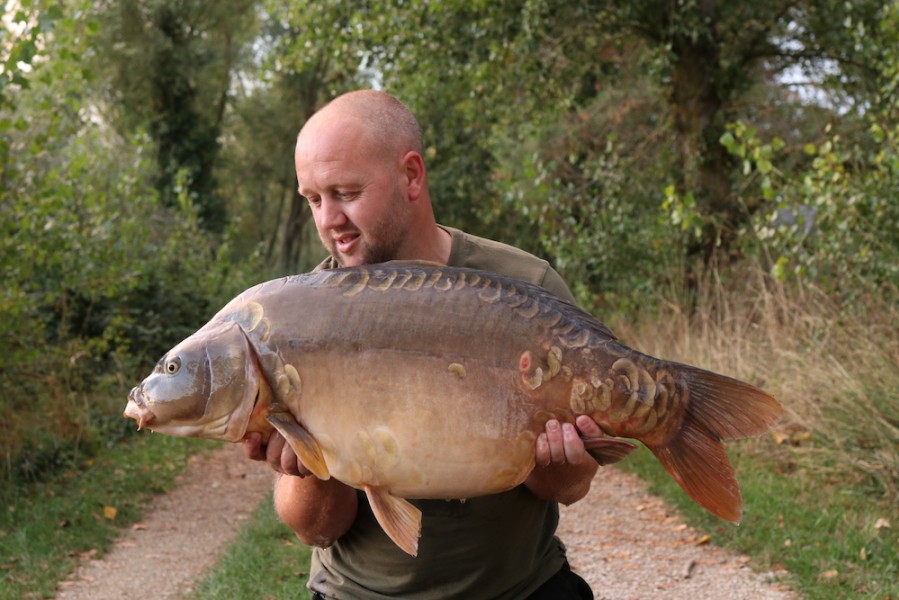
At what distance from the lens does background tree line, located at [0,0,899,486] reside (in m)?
7.74

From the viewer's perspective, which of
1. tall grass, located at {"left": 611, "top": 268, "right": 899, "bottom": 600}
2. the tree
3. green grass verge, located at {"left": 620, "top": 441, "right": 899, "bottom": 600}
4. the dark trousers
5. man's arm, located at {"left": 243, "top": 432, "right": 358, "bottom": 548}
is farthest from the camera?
the tree

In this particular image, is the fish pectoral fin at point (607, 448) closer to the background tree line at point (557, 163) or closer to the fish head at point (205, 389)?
the fish head at point (205, 389)

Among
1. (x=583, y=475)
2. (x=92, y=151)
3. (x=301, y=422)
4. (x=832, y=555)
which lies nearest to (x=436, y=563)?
(x=583, y=475)

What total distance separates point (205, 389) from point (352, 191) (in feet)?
2.22

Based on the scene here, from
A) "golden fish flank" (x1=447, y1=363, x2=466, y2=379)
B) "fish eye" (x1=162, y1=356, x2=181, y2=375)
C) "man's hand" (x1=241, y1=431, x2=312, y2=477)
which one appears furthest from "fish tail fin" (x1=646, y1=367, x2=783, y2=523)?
"fish eye" (x1=162, y1=356, x2=181, y2=375)

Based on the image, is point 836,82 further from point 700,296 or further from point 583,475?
point 583,475

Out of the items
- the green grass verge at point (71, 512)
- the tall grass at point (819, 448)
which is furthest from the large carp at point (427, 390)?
the green grass verge at point (71, 512)

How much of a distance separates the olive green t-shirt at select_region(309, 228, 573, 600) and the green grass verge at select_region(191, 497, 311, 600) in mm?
2890

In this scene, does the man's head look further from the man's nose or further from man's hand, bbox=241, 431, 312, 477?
man's hand, bbox=241, 431, 312, 477

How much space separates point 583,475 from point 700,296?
339 inches

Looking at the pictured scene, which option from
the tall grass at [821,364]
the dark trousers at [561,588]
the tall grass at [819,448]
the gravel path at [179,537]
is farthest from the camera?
the tall grass at [821,364]

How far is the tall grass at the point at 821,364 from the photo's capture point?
6.53m

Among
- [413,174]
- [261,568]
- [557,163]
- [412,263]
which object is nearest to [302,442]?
[412,263]

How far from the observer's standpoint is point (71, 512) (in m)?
7.15
